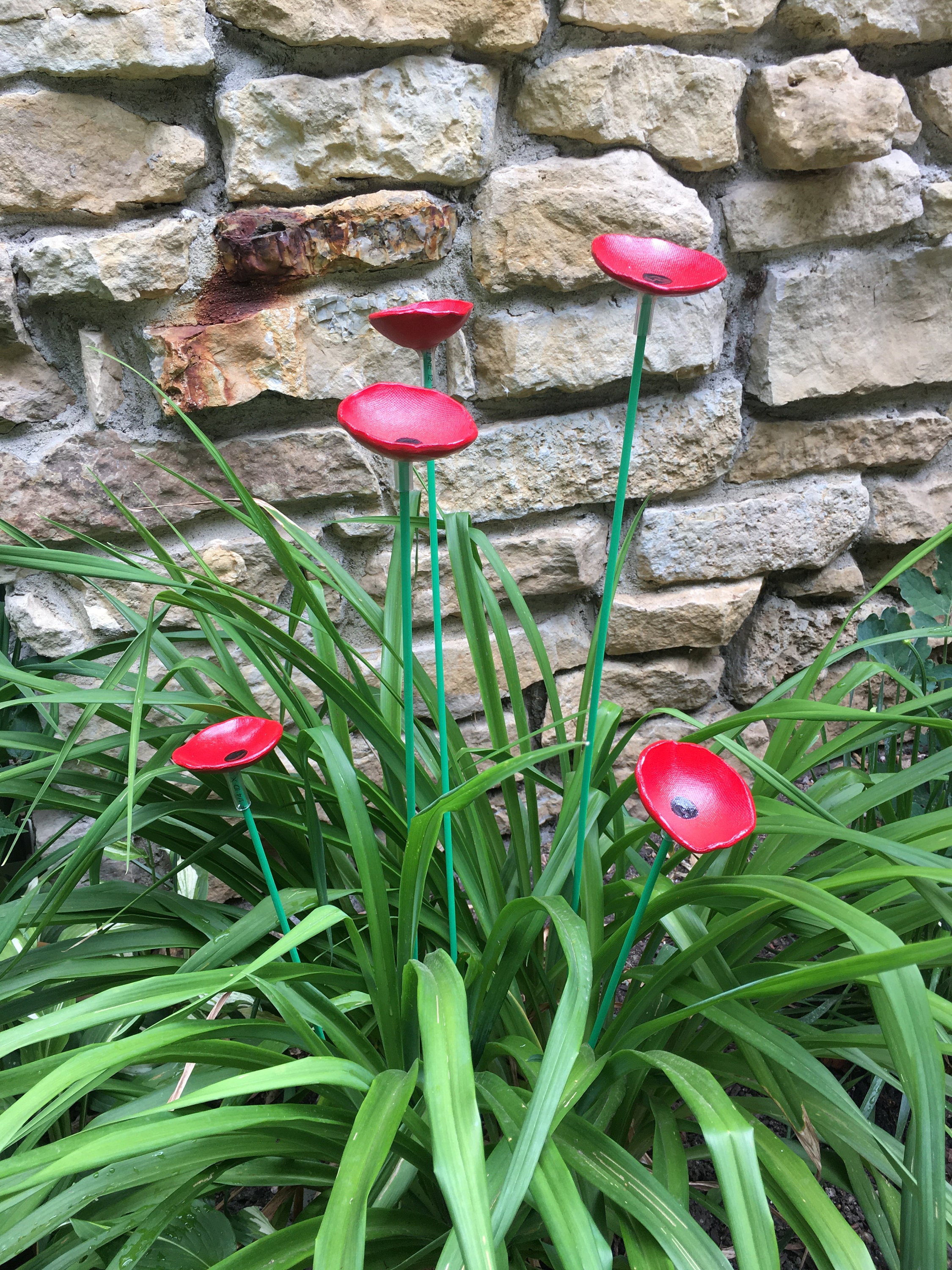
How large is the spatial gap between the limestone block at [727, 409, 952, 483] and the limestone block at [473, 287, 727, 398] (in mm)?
180

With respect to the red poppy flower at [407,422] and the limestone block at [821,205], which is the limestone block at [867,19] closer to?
the limestone block at [821,205]

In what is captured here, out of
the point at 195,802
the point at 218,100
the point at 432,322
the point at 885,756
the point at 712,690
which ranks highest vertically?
the point at 218,100

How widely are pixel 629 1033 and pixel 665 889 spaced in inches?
4.5

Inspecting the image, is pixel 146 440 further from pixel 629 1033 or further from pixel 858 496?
pixel 858 496

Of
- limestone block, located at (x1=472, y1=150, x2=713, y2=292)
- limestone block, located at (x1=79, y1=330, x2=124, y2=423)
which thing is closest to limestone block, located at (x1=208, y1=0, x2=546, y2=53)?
limestone block, located at (x1=472, y1=150, x2=713, y2=292)

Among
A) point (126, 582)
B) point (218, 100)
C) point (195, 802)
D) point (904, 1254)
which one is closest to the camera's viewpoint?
point (904, 1254)

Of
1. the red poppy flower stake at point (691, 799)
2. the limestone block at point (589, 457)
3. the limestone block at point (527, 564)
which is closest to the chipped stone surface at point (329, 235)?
the limestone block at point (589, 457)

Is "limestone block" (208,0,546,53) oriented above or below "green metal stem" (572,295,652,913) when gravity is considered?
above

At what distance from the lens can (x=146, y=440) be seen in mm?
1003

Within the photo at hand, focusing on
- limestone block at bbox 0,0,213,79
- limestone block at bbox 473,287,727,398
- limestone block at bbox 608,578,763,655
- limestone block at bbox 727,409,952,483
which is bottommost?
limestone block at bbox 608,578,763,655

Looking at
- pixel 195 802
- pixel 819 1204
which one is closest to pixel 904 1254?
pixel 819 1204

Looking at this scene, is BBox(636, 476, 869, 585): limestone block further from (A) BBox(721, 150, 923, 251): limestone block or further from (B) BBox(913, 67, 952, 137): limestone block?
(B) BBox(913, 67, 952, 137): limestone block

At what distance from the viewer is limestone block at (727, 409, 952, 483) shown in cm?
122

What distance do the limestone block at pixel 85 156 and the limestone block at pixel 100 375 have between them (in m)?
0.13
